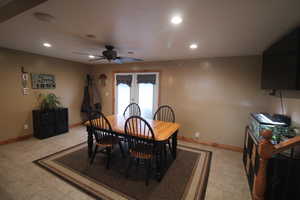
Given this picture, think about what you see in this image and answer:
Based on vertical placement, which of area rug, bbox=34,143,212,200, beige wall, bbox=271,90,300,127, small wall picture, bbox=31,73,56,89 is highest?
small wall picture, bbox=31,73,56,89

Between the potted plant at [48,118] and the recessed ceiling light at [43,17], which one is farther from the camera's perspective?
the potted plant at [48,118]

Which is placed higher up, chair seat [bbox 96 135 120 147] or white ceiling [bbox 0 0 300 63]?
white ceiling [bbox 0 0 300 63]

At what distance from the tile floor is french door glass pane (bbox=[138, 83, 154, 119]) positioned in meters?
2.15

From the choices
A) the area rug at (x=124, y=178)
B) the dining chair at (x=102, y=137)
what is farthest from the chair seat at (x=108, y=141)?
the area rug at (x=124, y=178)

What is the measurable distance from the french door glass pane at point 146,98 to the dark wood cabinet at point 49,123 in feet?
8.00

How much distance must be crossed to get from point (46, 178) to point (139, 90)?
3134 mm

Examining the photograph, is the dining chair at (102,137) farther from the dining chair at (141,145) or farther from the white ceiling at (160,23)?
the white ceiling at (160,23)

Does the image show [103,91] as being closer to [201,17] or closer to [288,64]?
[201,17]

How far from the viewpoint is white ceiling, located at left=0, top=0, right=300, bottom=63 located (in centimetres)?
133

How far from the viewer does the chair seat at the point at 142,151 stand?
2128mm

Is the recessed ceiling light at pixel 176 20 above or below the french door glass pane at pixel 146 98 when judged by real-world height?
above

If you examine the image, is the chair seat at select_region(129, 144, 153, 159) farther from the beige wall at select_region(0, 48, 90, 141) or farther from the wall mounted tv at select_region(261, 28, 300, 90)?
the beige wall at select_region(0, 48, 90, 141)

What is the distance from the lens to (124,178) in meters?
2.23

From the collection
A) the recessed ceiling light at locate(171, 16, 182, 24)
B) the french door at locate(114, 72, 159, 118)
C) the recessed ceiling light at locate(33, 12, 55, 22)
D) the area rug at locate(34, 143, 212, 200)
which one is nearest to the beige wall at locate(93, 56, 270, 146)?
the french door at locate(114, 72, 159, 118)
